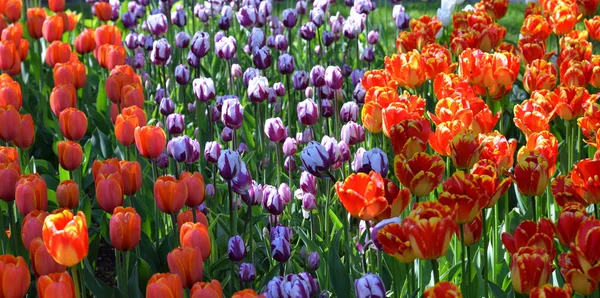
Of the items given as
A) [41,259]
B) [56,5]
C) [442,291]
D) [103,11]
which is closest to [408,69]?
[41,259]

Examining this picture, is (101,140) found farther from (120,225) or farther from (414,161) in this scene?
(414,161)

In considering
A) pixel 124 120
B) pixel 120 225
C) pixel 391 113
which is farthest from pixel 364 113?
pixel 120 225

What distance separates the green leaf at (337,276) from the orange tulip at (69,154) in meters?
0.84

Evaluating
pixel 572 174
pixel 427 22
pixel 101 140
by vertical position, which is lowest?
pixel 101 140

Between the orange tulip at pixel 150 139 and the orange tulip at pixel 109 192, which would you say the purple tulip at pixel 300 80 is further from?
the orange tulip at pixel 109 192

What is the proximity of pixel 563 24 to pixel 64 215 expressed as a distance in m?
2.66

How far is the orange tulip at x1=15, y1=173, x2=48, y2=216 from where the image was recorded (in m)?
2.37

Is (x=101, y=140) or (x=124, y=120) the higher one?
(x=124, y=120)

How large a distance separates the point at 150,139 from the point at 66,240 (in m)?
0.74

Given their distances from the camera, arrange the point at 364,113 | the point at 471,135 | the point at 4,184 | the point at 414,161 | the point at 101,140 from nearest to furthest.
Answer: the point at 414,161 → the point at 471,135 → the point at 4,184 → the point at 364,113 → the point at 101,140

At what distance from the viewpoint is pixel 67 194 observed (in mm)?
2479

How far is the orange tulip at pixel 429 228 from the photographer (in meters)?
1.78

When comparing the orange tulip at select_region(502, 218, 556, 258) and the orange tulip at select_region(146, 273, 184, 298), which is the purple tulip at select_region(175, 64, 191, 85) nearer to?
the orange tulip at select_region(146, 273, 184, 298)

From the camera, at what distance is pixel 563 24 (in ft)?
12.9
